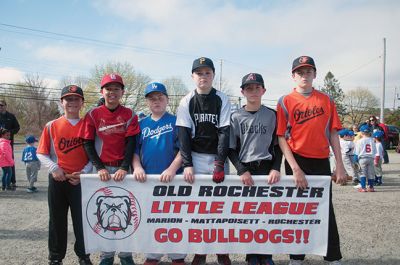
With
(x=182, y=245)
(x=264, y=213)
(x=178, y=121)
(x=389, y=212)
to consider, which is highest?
(x=178, y=121)

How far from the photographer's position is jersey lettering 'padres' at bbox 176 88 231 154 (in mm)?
3459

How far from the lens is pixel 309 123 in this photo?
11.2 feet

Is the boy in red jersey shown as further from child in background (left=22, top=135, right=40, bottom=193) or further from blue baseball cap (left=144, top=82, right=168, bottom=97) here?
child in background (left=22, top=135, right=40, bottom=193)

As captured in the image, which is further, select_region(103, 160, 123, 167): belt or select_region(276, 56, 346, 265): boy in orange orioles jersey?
select_region(103, 160, 123, 167): belt

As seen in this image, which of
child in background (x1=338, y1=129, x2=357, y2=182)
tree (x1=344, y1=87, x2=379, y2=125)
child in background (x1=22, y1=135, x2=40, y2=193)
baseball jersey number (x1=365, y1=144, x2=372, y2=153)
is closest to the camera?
child in background (x1=22, y1=135, x2=40, y2=193)

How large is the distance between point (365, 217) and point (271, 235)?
3.40m

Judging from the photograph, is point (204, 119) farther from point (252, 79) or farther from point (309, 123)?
point (309, 123)

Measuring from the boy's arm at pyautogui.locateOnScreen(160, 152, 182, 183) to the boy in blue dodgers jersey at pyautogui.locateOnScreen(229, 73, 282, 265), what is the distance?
0.60 meters

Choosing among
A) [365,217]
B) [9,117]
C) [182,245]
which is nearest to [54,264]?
[182,245]

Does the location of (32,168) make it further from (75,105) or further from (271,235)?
(271,235)

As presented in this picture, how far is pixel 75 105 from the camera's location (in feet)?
12.3

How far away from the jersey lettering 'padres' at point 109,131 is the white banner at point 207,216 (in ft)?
1.06

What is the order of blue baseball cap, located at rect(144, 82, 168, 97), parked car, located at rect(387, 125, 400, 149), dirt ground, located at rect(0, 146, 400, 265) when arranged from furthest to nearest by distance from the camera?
parked car, located at rect(387, 125, 400, 149), dirt ground, located at rect(0, 146, 400, 265), blue baseball cap, located at rect(144, 82, 168, 97)

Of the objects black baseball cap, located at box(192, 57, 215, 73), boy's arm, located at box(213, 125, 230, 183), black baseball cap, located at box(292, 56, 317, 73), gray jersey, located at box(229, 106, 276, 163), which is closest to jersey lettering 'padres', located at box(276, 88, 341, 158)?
gray jersey, located at box(229, 106, 276, 163)
